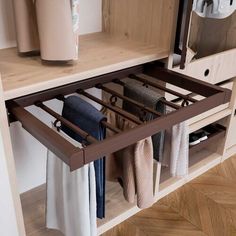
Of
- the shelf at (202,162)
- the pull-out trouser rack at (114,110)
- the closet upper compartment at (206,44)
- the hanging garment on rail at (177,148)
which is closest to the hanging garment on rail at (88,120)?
the pull-out trouser rack at (114,110)

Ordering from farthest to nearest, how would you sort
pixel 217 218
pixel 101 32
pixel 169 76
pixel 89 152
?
1. pixel 217 218
2. pixel 101 32
3. pixel 169 76
4. pixel 89 152

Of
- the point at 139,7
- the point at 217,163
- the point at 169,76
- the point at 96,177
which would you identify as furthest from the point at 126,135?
the point at 217,163

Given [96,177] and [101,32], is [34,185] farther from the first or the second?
[101,32]

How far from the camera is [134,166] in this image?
1.06m

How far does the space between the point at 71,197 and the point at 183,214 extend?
28.6 inches

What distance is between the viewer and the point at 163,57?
1159mm

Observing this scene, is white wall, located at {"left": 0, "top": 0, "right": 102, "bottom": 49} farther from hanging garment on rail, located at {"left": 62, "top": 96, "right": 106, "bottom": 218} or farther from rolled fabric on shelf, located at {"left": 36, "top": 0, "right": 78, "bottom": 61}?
hanging garment on rail, located at {"left": 62, "top": 96, "right": 106, "bottom": 218}

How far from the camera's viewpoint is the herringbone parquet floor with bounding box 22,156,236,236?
4.57 ft

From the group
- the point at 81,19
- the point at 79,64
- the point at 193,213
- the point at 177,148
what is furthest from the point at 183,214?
the point at 81,19

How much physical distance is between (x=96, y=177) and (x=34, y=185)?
593 millimetres

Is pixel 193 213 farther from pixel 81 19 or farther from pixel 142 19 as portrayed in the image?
pixel 81 19

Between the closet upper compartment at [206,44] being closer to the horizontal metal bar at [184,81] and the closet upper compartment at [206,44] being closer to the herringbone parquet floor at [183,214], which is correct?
the horizontal metal bar at [184,81]

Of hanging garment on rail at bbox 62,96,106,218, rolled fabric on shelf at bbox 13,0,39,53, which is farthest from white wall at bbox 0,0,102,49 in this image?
hanging garment on rail at bbox 62,96,106,218

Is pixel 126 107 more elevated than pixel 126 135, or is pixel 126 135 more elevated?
pixel 126 135
